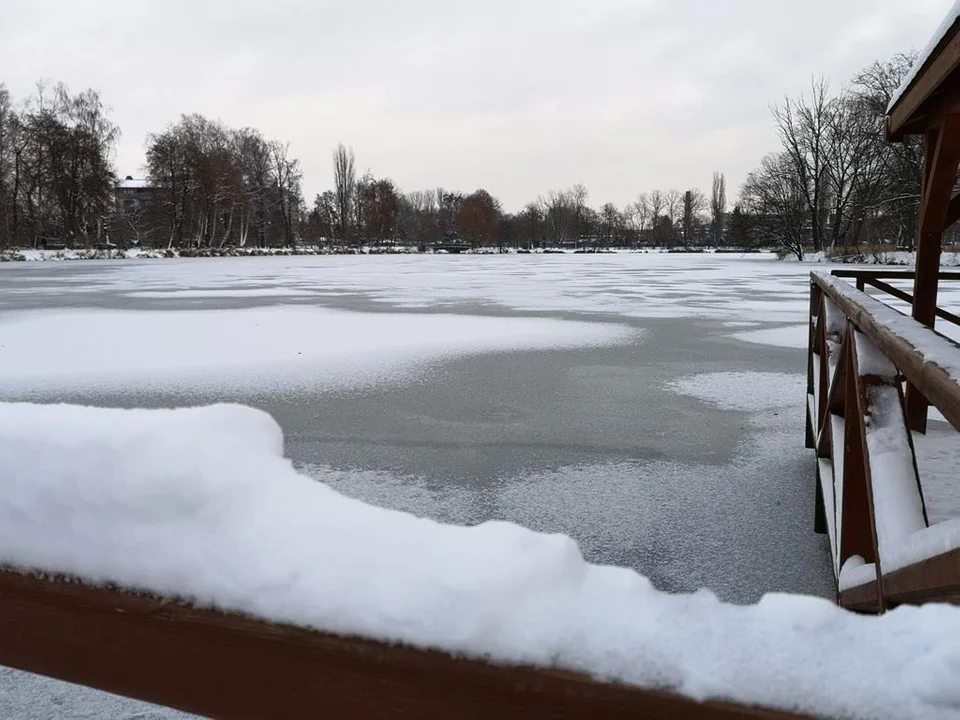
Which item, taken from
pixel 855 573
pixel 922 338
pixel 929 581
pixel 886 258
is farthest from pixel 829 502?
pixel 886 258

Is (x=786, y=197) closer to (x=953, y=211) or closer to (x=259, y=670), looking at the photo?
(x=953, y=211)

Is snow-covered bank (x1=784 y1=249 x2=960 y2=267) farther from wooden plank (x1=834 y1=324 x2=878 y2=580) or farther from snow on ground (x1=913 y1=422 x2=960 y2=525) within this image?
wooden plank (x1=834 y1=324 x2=878 y2=580)

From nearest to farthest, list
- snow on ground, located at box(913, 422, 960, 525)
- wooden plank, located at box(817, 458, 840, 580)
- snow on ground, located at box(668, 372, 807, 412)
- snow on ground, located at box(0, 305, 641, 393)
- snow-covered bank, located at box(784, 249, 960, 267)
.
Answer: wooden plank, located at box(817, 458, 840, 580), snow on ground, located at box(913, 422, 960, 525), snow on ground, located at box(668, 372, 807, 412), snow on ground, located at box(0, 305, 641, 393), snow-covered bank, located at box(784, 249, 960, 267)

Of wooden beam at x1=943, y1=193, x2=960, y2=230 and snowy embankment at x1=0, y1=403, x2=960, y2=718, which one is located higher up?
wooden beam at x1=943, y1=193, x2=960, y2=230

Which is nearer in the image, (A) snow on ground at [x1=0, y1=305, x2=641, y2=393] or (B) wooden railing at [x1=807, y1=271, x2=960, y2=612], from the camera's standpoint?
(B) wooden railing at [x1=807, y1=271, x2=960, y2=612]

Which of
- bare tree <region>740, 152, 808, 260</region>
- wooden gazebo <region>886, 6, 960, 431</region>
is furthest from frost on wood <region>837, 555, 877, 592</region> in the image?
bare tree <region>740, 152, 808, 260</region>

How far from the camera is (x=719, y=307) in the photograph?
14273 millimetres

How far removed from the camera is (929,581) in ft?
4.09

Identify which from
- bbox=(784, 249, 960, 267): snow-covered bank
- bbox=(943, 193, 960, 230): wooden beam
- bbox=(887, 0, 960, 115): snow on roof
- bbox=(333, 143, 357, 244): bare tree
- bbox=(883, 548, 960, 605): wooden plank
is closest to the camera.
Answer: bbox=(883, 548, 960, 605): wooden plank

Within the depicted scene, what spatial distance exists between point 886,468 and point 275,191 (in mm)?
86380

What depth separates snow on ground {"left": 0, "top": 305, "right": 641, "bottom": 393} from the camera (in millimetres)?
7398

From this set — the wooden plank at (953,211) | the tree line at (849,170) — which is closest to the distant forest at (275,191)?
the tree line at (849,170)

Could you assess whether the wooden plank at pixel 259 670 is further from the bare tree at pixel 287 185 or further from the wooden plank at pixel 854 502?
the bare tree at pixel 287 185

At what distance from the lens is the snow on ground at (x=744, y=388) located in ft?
20.6
